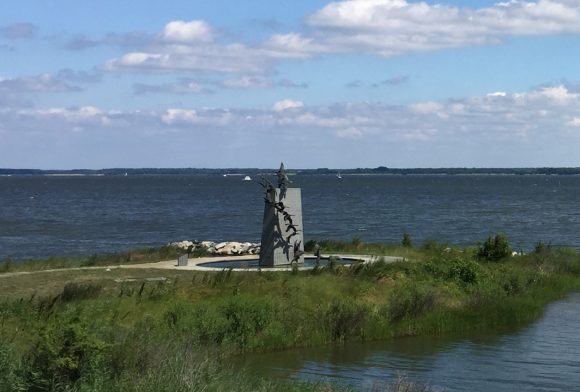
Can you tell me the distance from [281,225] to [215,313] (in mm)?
10638

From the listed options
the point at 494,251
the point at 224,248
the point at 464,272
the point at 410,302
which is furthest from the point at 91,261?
the point at 494,251

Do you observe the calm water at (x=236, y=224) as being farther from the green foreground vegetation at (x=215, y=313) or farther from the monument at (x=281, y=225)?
the green foreground vegetation at (x=215, y=313)

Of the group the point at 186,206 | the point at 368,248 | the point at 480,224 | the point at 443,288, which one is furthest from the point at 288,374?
the point at 186,206

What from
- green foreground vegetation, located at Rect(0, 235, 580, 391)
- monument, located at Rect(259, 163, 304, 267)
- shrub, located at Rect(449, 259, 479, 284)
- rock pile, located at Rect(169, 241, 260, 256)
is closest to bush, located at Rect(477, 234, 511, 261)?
green foreground vegetation, located at Rect(0, 235, 580, 391)

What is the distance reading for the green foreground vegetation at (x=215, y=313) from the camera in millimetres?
15500

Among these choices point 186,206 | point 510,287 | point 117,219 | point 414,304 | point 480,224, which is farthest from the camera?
point 186,206

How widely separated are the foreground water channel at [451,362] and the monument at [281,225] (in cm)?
851

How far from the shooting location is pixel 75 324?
16188mm

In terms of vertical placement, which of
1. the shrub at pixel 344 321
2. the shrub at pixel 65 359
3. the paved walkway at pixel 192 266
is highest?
the shrub at pixel 65 359

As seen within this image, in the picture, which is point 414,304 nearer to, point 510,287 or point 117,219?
point 510,287

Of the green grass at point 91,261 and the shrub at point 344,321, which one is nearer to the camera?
the shrub at point 344,321

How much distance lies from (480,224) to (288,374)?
229 feet

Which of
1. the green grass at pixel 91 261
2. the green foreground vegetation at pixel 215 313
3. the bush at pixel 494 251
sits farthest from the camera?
the bush at pixel 494 251

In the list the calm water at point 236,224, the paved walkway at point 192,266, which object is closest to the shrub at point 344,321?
the paved walkway at point 192,266
